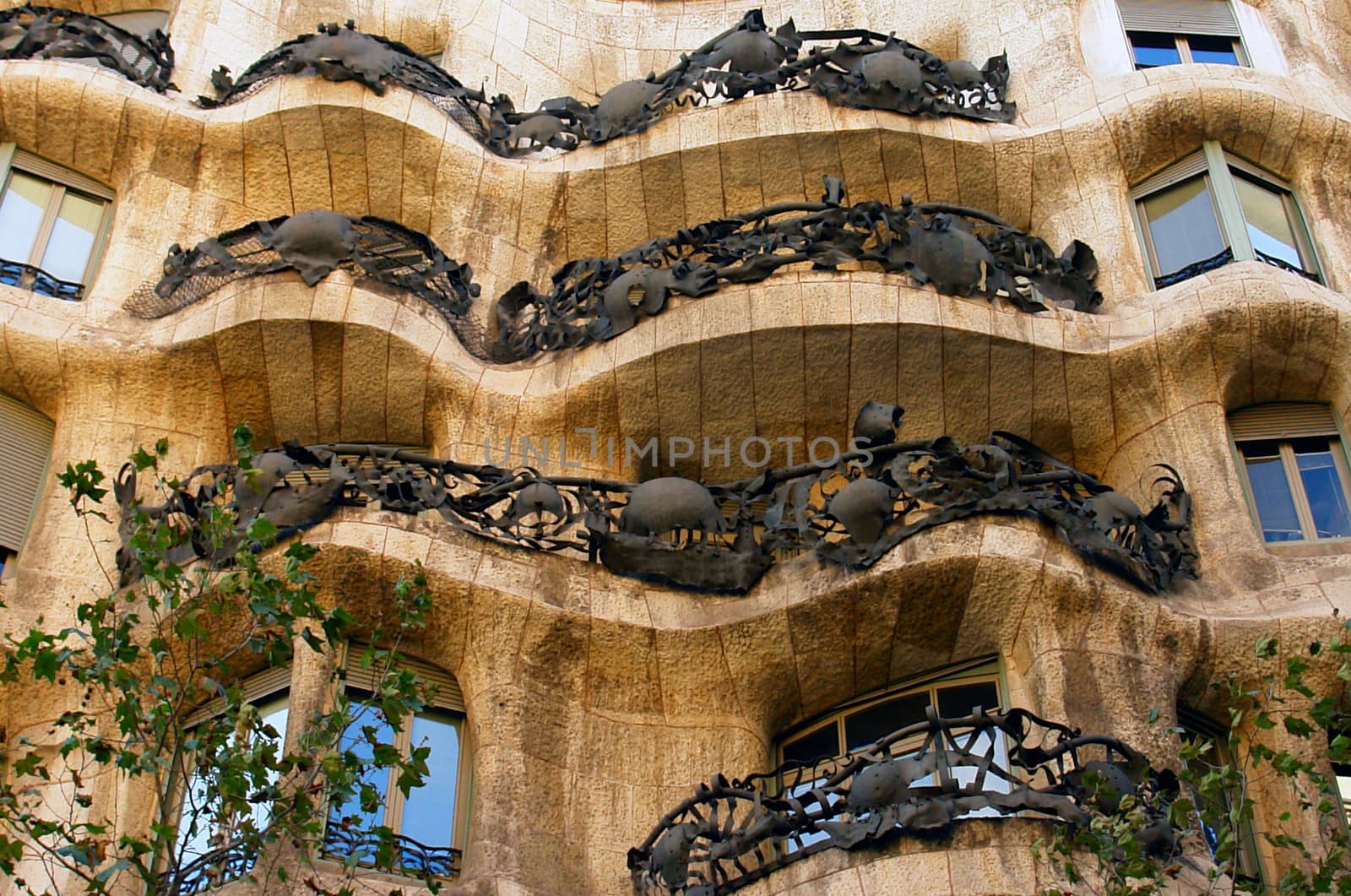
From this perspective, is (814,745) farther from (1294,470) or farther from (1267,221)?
(1267,221)

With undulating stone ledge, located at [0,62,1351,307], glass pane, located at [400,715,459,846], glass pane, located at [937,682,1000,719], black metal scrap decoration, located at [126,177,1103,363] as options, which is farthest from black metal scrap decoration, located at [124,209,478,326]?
glass pane, located at [937,682,1000,719]

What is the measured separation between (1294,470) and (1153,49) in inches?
217

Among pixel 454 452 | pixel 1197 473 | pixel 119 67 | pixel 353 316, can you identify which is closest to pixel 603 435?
pixel 454 452

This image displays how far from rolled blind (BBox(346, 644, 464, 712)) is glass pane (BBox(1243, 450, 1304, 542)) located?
6.15m

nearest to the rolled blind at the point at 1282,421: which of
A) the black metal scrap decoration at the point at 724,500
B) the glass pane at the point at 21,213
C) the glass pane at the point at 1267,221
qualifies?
the black metal scrap decoration at the point at 724,500

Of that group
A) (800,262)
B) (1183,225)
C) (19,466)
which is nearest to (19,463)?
(19,466)

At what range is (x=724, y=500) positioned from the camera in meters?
15.1

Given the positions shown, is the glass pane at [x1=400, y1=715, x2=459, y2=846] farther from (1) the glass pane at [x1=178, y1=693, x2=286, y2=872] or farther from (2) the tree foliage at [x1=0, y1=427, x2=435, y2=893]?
(1) the glass pane at [x1=178, y1=693, x2=286, y2=872]

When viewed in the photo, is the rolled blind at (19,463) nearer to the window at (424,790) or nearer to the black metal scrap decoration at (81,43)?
the window at (424,790)

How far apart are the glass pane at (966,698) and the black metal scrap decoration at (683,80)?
649cm

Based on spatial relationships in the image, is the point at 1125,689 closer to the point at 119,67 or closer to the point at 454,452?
the point at 454,452

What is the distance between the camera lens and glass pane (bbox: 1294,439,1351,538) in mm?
15273

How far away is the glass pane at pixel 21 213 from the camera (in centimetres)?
1702

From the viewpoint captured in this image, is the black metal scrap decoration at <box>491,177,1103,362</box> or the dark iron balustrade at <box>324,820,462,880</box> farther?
the black metal scrap decoration at <box>491,177,1103,362</box>
